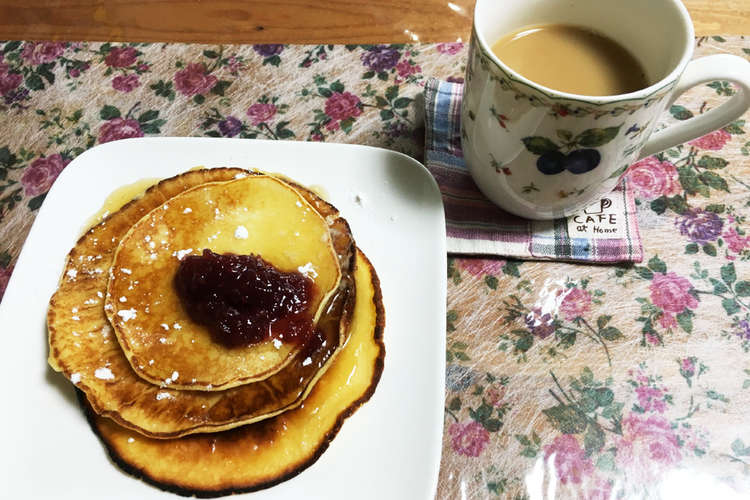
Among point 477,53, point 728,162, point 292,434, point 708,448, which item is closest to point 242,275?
point 292,434

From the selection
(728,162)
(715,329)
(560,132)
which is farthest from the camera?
(728,162)

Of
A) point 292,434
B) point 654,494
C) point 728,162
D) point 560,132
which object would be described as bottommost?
point 654,494

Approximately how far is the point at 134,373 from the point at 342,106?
949 millimetres

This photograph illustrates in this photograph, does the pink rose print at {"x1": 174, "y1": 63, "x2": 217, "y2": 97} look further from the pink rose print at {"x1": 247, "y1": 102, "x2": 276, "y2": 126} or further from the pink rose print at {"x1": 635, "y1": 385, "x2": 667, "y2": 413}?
the pink rose print at {"x1": 635, "y1": 385, "x2": 667, "y2": 413}

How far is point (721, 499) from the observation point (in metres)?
1.15

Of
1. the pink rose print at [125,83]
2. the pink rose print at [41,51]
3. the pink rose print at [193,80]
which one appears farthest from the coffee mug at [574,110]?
the pink rose print at [41,51]

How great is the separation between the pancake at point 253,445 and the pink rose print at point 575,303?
462 mm

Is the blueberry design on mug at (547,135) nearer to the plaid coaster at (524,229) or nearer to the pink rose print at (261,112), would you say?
the plaid coaster at (524,229)

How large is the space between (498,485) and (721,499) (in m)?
0.43

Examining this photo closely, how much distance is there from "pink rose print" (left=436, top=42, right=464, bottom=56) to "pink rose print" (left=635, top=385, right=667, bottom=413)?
1114mm

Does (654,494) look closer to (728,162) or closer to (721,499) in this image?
(721,499)

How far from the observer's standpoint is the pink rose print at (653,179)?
60.2 inches

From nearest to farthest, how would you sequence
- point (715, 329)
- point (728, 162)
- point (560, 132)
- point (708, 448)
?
point (560, 132) < point (708, 448) < point (715, 329) < point (728, 162)

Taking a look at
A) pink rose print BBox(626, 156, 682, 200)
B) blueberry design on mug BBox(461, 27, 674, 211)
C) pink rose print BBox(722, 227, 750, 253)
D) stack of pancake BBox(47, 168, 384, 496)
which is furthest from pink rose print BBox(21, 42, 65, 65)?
pink rose print BBox(722, 227, 750, 253)
